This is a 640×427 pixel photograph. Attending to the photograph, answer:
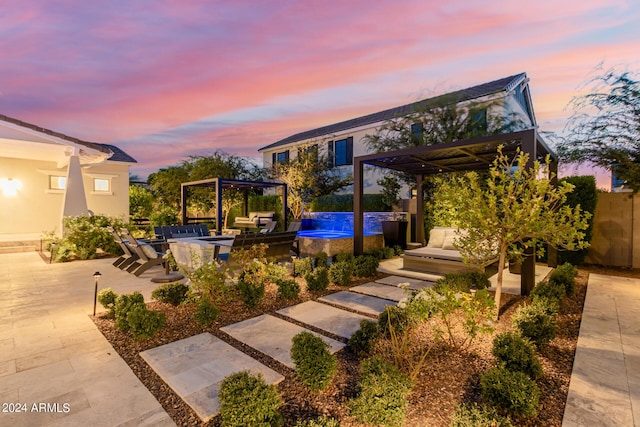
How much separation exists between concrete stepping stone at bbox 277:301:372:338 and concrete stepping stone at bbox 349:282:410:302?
984 mm

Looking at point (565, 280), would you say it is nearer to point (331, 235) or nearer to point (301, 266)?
point (301, 266)

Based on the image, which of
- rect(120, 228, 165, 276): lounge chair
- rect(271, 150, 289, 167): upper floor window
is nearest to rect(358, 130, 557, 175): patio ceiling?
rect(120, 228, 165, 276): lounge chair

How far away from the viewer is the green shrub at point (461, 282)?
14.7 feet

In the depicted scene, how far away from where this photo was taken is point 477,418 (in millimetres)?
1919

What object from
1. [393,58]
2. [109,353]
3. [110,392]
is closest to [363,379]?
[110,392]

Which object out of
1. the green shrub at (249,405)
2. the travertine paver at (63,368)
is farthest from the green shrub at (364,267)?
the green shrub at (249,405)

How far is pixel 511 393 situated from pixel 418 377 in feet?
2.45

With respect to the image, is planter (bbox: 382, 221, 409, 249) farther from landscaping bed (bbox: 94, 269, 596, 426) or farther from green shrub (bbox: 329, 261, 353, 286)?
landscaping bed (bbox: 94, 269, 596, 426)

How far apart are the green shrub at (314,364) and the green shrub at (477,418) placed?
910 mm

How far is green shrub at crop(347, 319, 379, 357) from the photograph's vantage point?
3057 mm

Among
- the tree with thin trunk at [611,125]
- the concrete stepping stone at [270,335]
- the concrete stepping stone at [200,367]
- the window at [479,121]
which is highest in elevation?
the window at [479,121]

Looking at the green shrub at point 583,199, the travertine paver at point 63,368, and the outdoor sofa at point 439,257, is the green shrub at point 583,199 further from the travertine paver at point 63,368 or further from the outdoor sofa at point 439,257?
the travertine paver at point 63,368

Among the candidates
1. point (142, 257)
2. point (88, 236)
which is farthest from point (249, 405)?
point (88, 236)

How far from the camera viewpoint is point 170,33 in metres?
7.45
